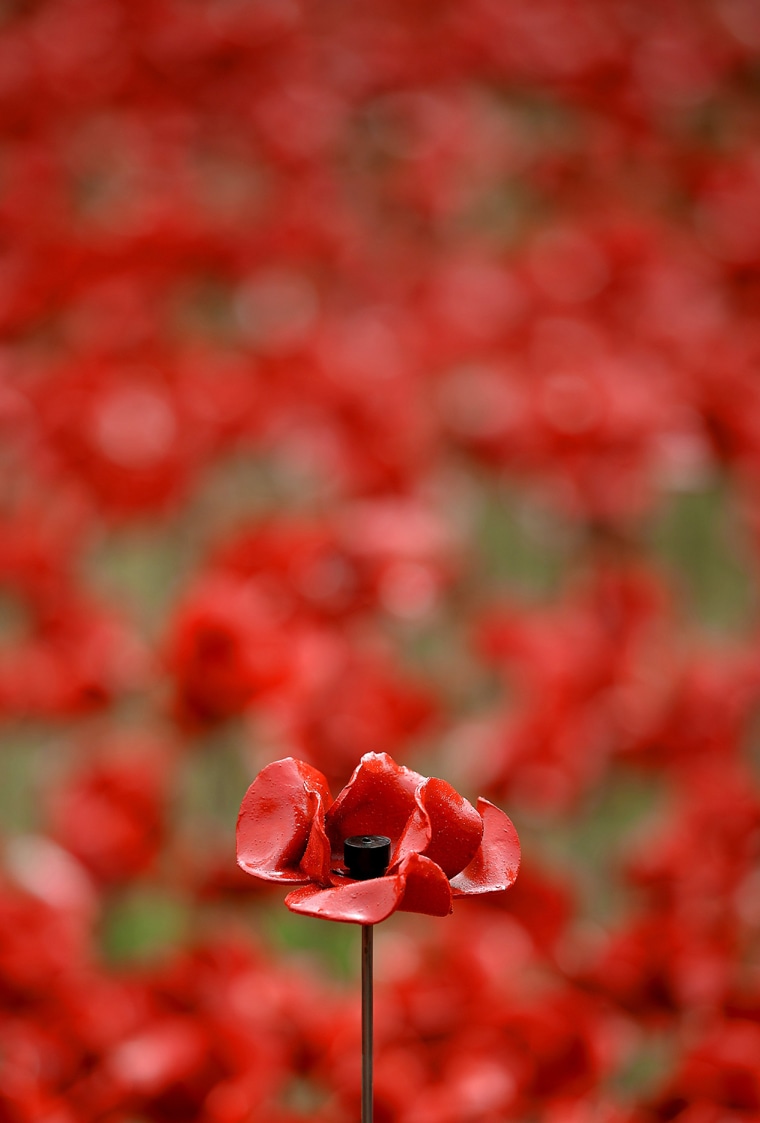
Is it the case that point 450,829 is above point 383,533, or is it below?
above

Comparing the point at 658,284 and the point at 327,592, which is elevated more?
the point at 327,592

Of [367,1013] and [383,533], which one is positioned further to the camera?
[383,533]

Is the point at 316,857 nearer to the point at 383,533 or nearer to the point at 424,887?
the point at 424,887

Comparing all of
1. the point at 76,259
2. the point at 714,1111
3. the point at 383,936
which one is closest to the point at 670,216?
the point at 76,259

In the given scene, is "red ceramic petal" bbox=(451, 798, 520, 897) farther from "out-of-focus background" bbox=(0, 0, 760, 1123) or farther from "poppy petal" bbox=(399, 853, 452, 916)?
"out-of-focus background" bbox=(0, 0, 760, 1123)

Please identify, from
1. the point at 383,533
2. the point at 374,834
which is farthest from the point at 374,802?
the point at 383,533

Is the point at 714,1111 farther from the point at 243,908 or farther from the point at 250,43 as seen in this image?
the point at 250,43

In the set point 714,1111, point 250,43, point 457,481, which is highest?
point 714,1111
